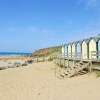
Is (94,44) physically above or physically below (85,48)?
above

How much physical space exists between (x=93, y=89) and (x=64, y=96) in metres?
2.12

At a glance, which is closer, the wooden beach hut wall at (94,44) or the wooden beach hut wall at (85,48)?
the wooden beach hut wall at (94,44)

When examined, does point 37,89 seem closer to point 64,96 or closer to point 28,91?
point 28,91

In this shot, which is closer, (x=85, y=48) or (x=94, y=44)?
(x=94, y=44)

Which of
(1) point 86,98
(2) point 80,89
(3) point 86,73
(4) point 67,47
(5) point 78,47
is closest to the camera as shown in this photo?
(1) point 86,98

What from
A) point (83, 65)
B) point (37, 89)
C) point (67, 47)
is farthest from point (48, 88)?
point (67, 47)

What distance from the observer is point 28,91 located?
16.2 metres

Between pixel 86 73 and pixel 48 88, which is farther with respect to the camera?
pixel 86 73

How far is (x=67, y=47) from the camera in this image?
32.7 m

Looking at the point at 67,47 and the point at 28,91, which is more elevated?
the point at 67,47

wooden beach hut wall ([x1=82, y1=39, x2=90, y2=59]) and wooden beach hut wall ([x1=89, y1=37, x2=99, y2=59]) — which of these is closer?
wooden beach hut wall ([x1=89, y1=37, x2=99, y2=59])

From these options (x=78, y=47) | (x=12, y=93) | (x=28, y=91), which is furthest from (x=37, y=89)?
(x=78, y=47)

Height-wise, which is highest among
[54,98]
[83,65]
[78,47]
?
[78,47]

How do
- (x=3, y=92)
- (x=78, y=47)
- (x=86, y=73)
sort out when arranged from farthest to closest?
1. (x=78, y=47)
2. (x=86, y=73)
3. (x=3, y=92)
